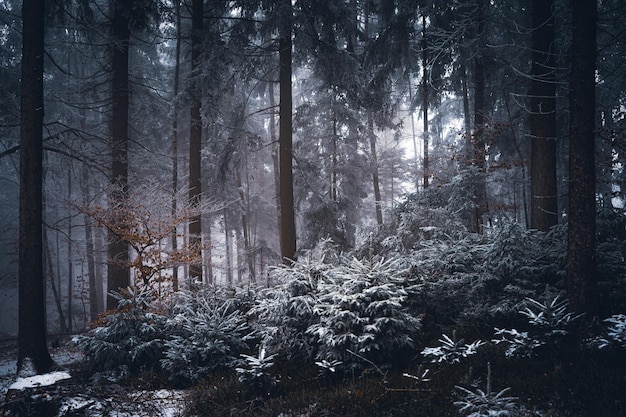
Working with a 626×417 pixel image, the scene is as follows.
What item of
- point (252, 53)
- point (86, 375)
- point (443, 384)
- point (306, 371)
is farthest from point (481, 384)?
point (252, 53)

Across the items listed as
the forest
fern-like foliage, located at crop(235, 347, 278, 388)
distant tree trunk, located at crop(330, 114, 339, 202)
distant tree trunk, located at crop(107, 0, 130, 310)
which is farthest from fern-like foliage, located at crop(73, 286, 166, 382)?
distant tree trunk, located at crop(330, 114, 339, 202)

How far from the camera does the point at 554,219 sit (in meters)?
9.84

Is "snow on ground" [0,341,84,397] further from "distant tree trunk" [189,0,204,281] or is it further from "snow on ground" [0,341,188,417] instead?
"snow on ground" [0,341,188,417]

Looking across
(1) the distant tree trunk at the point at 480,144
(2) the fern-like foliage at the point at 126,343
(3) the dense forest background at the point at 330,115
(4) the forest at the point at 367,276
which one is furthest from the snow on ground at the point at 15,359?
(1) the distant tree trunk at the point at 480,144

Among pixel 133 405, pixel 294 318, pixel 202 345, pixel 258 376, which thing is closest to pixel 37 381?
pixel 133 405

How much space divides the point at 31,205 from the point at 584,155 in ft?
36.7

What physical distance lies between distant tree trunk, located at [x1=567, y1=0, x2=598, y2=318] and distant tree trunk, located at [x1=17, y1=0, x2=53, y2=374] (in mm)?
10639

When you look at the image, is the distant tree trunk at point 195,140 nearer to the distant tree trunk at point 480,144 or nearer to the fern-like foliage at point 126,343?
the fern-like foliage at point 126,343

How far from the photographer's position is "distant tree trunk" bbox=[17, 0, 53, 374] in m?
8.23

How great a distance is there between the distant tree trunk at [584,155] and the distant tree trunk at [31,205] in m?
10.6

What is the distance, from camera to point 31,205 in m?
8.39

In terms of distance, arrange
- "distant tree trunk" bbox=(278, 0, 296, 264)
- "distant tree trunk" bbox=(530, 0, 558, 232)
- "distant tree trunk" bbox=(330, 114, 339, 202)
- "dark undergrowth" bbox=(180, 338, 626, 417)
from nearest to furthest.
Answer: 1. "dark undergrowth" bbox=(180, 338, 626, 417)
2. "distant tree trunk" bbox=(530, 0, 558, 232)
3. "distant tree trunk" bbox=(278, 0, 296, 264)
4. "distant tree trunk" bbox=(330, 114, 339, 202)

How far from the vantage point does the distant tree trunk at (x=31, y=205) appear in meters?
8.23

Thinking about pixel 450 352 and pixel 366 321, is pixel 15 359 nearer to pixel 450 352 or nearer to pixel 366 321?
pixel 366 321
